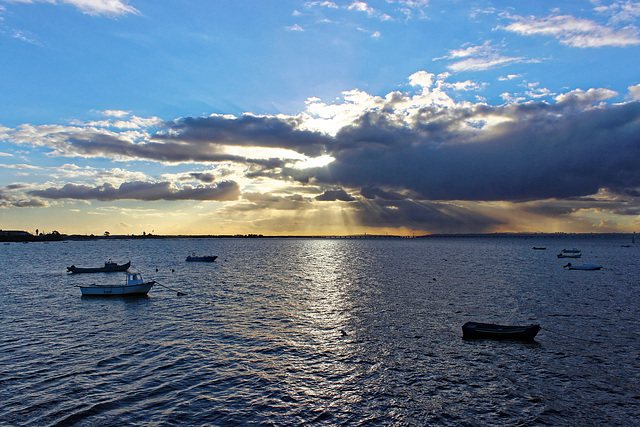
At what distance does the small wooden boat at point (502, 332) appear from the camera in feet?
121

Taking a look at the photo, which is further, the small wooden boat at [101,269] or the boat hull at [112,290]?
the small wooden boat at [101,269]

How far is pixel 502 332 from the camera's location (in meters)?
37.5

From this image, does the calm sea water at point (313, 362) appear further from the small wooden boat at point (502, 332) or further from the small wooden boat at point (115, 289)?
the small wooden boat at point (115, 289)

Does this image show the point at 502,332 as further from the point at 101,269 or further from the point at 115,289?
the point at 101,269

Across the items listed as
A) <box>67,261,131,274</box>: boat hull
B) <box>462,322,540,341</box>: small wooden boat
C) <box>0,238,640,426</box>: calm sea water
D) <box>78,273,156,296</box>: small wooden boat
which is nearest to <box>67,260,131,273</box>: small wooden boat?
<box>67,261,131,274</box>: boat hull

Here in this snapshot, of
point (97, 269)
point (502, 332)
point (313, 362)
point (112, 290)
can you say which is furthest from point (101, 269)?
point (502, 332)

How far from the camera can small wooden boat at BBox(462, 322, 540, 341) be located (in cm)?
3678

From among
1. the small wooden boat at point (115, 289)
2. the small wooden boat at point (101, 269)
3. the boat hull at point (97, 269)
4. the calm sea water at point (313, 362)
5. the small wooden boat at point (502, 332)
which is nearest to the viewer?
the calm sea water at point (313, 362)

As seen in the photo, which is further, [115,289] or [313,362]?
[115,289]

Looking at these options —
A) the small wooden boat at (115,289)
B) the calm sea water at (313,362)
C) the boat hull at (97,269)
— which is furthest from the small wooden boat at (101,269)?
the small wooden boat at (115,289)

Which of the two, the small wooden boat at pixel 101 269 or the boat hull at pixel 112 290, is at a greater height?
the boat hull at pixel 112 290

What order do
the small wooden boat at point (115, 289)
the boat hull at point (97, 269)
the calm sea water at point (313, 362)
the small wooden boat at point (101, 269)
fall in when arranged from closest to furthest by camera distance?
the calm sea water at point (313, 362), the small wooden boat at point (115, 289), the boat hull at point (97, 269), the small wooden boat at point (101, 269)

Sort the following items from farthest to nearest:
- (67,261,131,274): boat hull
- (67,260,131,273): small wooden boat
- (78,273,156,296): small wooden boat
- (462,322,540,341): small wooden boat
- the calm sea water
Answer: (67,260,131,273): small wooden boat < (67,261,131,274): boat hull < (78,273,156,296): small wooden boat < (462,322,540,341): small wooden boat < the calm sea water

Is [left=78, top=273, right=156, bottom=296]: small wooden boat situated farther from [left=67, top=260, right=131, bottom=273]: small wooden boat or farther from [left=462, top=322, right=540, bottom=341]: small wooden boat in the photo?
[left=462, top=322, right=540, bottom=341]: small wooden boat
